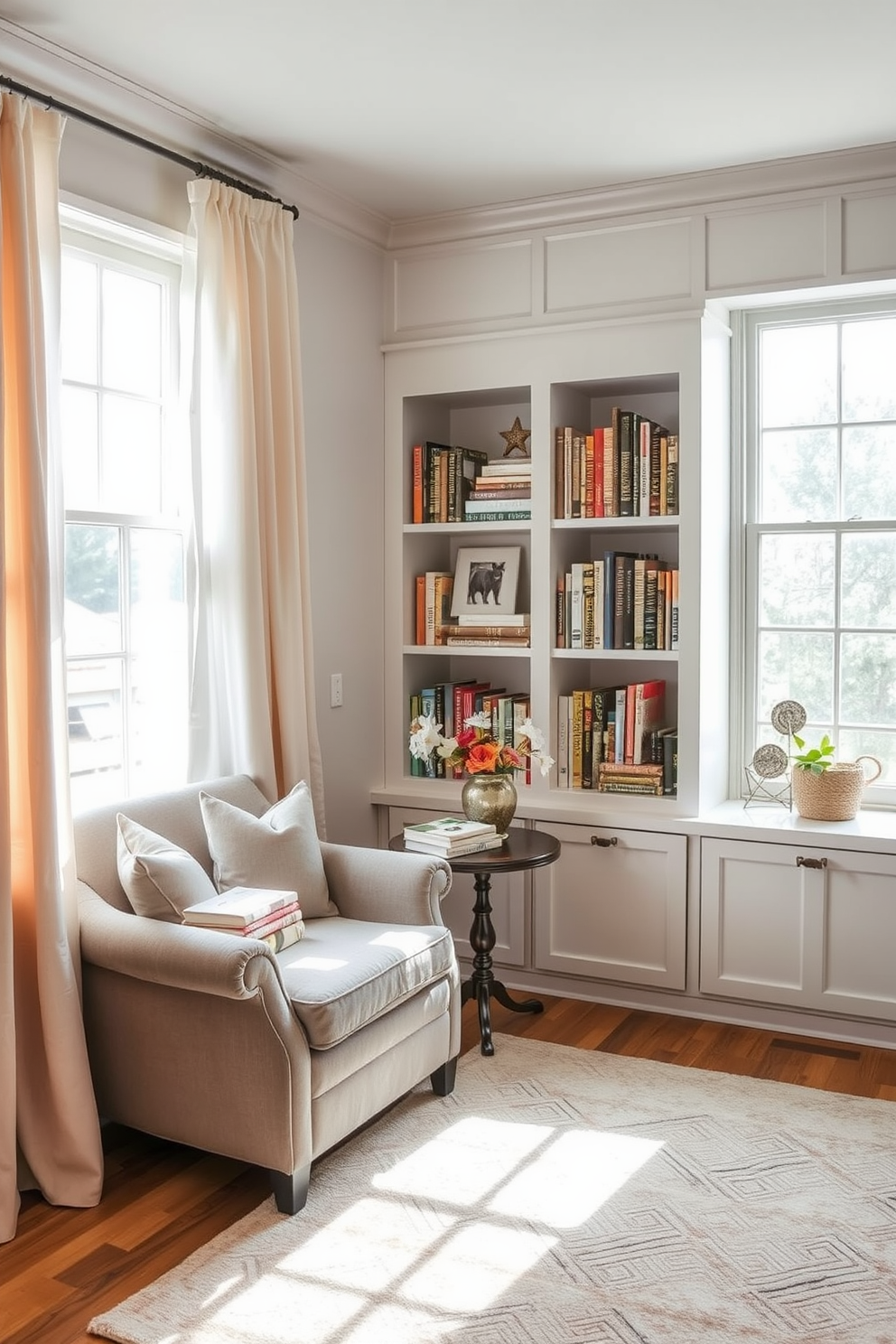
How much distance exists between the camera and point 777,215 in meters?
3.67

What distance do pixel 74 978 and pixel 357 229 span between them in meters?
2.69

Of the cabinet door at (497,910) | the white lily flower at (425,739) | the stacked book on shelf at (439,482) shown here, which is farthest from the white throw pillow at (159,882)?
the stacked book on shelf at (439,482)

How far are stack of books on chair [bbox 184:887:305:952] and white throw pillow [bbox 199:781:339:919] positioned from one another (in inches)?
2.6

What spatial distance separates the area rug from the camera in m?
2.23

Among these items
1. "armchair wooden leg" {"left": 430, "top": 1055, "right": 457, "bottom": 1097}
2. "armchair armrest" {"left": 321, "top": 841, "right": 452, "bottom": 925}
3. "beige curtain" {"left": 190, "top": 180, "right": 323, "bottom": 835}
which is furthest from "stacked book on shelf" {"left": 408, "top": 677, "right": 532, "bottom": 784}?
"armchair wooden leg" {"left": 430, "top": 1055, "right": 457, "bottom": 1097}

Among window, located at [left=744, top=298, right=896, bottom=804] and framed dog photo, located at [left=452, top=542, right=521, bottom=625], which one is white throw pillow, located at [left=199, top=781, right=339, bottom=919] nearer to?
framed dog photo, located at [left=452, top=542, right=521, bottom=625]

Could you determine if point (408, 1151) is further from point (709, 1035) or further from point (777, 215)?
point (777, 215)

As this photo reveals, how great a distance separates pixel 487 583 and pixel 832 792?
1410 mm

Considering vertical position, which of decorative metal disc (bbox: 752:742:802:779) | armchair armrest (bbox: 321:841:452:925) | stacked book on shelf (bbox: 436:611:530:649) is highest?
stacked book on shelf (bbox: 436:611:530:649)

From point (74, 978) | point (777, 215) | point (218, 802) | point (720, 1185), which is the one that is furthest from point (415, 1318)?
point (777, 215)

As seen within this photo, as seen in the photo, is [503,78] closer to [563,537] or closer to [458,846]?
[563,537]

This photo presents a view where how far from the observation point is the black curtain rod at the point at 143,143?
272 centimetres

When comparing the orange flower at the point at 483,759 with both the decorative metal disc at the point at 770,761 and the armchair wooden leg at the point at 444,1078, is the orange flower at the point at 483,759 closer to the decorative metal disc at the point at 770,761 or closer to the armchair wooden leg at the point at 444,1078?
the armchair wooden leg at the point at 444,1078

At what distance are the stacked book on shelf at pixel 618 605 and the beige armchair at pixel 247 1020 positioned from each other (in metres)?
1.28
